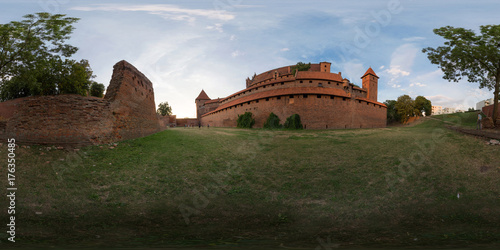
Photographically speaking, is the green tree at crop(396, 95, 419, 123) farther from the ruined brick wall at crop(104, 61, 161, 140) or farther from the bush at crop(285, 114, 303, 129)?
the ruined brick wall at crop(104, 61, 161, 140)

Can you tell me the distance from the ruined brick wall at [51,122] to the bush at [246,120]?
24.0 m

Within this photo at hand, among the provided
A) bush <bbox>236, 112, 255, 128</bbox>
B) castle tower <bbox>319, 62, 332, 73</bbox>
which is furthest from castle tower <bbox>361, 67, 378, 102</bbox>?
bush <bbox>236, 112, 255, 128</bbox>

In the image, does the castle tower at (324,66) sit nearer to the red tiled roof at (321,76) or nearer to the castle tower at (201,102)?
the red tiled roof at (321,76)

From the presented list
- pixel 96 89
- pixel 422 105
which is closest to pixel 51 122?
pixel 96 89

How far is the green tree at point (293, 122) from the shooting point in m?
29.9

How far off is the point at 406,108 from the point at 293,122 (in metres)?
27.3

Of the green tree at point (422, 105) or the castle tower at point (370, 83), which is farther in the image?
the castle tower at point (370, 83)

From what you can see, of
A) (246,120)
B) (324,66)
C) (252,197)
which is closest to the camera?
(252,197)

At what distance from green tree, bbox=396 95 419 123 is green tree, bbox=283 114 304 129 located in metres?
26.1

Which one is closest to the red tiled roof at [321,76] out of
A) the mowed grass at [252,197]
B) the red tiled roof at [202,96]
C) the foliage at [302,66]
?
the foliage at [302,66]

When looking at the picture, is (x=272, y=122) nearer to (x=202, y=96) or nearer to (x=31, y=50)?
(x=31, y=50)

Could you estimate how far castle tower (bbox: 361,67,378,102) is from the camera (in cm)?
4612

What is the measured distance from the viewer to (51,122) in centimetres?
1073

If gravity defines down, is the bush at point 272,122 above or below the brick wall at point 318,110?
below
